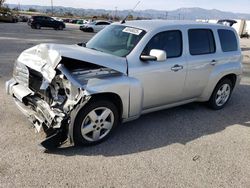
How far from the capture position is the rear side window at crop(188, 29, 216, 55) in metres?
4.90

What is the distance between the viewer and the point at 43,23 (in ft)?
103

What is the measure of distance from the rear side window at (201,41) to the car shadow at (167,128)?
125 centimetres

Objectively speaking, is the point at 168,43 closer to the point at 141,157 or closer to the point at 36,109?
the point at 141,157

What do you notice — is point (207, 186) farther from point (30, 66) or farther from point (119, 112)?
point (30, 66)

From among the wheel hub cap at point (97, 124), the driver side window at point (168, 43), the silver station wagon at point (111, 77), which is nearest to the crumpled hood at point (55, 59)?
the silver station wagon at point (111, 77)

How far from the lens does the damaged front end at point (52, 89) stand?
11.7ft

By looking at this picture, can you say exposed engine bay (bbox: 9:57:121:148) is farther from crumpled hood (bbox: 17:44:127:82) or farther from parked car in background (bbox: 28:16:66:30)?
parked car in background (bbox: 28:16:66:30)

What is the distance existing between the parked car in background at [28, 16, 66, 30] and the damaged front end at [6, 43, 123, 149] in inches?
1109

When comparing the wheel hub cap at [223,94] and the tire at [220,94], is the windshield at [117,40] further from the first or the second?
the wheel hub cap at [223,94]

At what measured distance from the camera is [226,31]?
5.69m

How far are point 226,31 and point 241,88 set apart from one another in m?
2.65

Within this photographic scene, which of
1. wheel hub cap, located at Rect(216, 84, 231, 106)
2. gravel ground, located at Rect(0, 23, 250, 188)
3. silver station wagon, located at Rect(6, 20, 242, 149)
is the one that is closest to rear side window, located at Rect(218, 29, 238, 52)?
silver station wagon, located at Rect(6, 20, 242, 149)

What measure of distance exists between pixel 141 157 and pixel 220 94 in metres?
2.87

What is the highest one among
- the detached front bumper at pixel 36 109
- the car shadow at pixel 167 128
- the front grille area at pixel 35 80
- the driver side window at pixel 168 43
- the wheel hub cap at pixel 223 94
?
the driver side window at pixel 168 43
